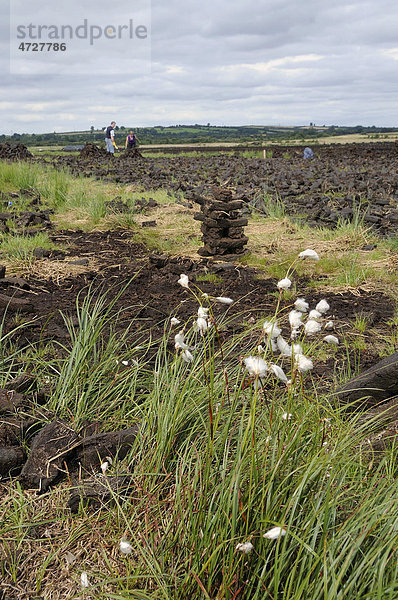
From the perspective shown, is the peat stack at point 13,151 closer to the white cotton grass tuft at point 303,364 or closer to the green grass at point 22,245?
the green grass at point 22,245

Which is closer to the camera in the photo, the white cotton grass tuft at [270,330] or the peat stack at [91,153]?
the white cotton grass tuft at [270,330]

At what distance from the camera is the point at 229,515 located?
1802 mm

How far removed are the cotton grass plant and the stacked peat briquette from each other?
477 centimetres

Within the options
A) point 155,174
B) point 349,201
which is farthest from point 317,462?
point 155,174

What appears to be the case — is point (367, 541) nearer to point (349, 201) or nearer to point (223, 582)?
point (223, 582)

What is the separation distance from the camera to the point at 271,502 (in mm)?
1850

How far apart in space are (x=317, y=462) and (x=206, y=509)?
0.42m

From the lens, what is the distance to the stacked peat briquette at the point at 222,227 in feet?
24.6

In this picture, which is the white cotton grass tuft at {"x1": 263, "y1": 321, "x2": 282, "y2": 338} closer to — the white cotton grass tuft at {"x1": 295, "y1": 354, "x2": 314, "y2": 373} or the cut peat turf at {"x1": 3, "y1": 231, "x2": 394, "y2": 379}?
the white cotton grass tuft at {"x1": 295, "y1": 354, "x2": 314, "y2": 373}

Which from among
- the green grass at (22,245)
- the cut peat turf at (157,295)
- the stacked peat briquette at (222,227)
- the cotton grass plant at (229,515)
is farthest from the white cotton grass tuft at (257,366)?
the stacked peat briquette at (222,227)

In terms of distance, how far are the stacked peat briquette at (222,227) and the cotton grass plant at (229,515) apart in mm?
4775

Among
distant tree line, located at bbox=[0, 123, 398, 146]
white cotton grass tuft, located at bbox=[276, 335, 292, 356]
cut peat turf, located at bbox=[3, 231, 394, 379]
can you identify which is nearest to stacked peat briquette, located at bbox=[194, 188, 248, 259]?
cut peat turf, located at bbox=[3, 231, 394, 379]

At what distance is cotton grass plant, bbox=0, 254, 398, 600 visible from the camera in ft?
5.54

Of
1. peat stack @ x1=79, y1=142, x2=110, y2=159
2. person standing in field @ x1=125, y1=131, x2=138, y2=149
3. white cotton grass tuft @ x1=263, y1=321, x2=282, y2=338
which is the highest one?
person standing in field @ x1=125, y1=131, x2=138, y2=149
